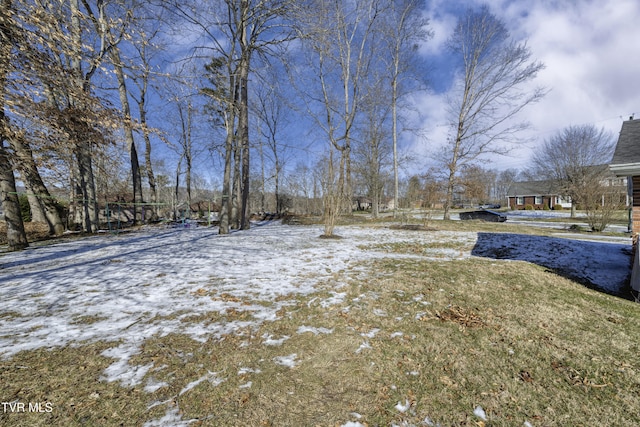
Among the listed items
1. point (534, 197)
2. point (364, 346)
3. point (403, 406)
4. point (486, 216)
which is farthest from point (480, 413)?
point (534, 197)

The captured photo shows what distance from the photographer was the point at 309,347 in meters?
2.50

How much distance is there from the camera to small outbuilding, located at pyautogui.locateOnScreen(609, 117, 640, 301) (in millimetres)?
4457

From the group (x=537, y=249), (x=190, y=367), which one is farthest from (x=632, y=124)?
(x=190, y=367)

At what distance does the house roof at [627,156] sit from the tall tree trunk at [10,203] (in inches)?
514

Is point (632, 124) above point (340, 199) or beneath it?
above

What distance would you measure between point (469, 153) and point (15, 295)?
1958 cm

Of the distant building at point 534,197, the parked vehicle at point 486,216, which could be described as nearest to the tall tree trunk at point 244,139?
the parked vehicle at point 486,216

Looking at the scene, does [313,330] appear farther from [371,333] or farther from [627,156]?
[627,156]

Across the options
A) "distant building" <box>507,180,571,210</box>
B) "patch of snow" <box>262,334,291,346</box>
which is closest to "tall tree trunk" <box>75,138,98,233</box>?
"patch of snow" <box>262,334,291,346</box>

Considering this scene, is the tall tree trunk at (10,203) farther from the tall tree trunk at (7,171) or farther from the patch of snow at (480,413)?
the patch of snow at (480,413)

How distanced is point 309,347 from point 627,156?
7108mm

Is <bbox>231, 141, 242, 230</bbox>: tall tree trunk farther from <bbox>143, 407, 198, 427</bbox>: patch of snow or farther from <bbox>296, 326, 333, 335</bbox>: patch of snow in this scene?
<bbox>143, 407, 198, 427</bbox>: patch of snow

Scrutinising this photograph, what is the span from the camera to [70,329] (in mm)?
2623

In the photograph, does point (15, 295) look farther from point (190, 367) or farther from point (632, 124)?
point (632, 124)
